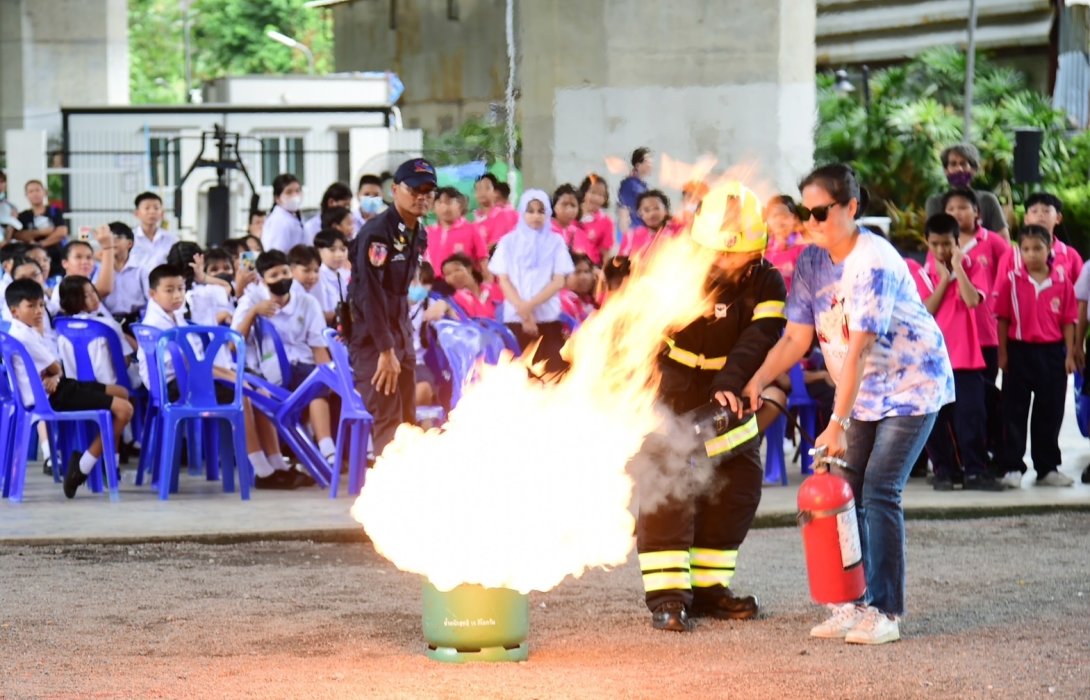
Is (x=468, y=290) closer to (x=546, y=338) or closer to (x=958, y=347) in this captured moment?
(x=546, y=338)

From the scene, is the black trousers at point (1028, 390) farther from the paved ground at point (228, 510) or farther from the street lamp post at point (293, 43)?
the street lamp post at point (293, 43)

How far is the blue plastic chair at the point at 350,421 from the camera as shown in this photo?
37.4ft

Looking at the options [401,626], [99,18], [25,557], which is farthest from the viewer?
[99,18]

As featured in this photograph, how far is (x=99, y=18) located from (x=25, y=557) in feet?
83.9

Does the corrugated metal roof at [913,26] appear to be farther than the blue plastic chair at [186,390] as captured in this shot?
Yes

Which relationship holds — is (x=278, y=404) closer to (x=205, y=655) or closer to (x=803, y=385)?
(x=803, y=385)

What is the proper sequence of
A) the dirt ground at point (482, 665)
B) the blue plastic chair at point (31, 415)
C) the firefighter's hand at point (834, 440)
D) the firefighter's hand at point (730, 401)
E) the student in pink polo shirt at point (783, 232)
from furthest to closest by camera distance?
1. the blue plastic chair at point (31, 415)
2. the student in pink polo shirt at point (783, 232)
3. the firefighter's hand at point (730, 401)
4. the firefighter's hand at point (834, 440)
5. the dirt ground at point (482, 665)

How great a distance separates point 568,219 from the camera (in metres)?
14.9

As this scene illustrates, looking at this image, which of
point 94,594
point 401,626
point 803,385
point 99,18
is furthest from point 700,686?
point 99,18

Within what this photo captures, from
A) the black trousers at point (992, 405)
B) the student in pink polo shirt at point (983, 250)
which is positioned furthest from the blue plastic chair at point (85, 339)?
the black trousers at point (992, 405)

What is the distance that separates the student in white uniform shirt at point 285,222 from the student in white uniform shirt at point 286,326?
2.01 m

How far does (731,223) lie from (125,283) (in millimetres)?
7077

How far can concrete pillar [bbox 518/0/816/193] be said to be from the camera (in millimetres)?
16719

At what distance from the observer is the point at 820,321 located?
7.49 meters
